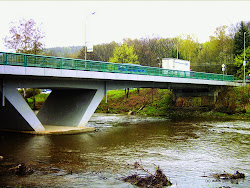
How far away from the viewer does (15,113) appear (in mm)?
27312

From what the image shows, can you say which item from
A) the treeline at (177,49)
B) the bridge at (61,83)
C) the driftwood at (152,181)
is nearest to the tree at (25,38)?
the treeline at (177,49)

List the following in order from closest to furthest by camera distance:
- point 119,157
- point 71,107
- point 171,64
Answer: point 119,157, point 71,107, point 171,64

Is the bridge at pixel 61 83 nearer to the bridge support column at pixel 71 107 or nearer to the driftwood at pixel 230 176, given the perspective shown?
the bridge support column at pixel 71 107

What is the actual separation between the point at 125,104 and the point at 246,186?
52.9 meters

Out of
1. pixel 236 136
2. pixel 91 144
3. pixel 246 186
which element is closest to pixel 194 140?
pixel 236 136

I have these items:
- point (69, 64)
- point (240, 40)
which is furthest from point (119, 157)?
point (240, 40)

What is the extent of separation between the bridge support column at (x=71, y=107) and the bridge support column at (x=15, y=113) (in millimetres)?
4582

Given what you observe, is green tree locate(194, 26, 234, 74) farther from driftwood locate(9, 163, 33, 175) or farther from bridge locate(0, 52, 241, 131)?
driftwood locate(9, 163, 33, 175)

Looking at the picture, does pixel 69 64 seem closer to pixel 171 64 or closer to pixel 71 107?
pixel 71 107

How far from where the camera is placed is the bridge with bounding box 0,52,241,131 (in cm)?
2564

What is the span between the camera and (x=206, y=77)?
165 feet

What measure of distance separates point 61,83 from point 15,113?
4675mm

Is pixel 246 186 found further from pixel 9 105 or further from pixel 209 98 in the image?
pixel 209 98

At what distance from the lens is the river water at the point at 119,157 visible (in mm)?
14430
